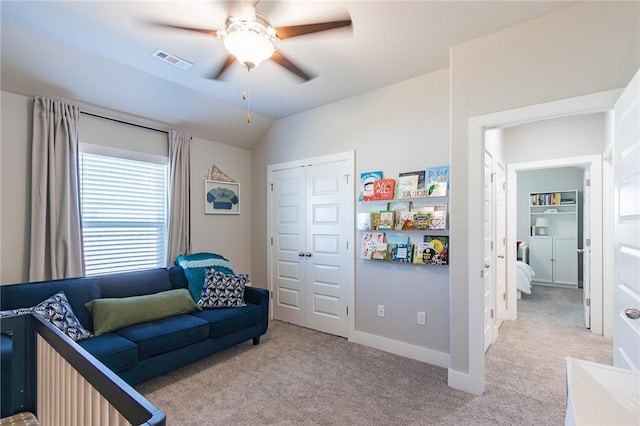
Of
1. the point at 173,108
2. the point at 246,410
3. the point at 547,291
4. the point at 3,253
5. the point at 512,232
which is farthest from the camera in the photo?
the point at 547,291

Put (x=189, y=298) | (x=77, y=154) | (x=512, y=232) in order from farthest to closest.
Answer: (x=512, y=232) → (x=189, y=298) → (x=77, y=154)

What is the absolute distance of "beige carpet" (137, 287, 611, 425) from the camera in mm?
2070

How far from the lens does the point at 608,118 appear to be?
3.21 metres

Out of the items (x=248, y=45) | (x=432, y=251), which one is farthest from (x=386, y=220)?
(x=248, y=45)

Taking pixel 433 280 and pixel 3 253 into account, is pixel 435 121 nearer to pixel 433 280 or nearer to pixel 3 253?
pixel 433 280

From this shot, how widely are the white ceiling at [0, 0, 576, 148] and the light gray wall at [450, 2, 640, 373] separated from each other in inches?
5.4

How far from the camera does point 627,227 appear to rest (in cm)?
156

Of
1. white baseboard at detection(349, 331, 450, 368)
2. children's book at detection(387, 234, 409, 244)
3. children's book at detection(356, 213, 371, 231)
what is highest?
children's book at detection(356, 213, 371, 231)

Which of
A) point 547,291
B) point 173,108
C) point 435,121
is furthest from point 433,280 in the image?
point 547,291

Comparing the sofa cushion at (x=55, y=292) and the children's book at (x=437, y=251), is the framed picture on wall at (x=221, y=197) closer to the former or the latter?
the sofa cushion at (x=55, y=292)

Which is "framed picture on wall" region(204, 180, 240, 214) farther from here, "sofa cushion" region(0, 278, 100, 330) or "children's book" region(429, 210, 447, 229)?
"children's book" region(429, 210, 447, 229)

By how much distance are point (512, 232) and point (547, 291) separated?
259 centimetres

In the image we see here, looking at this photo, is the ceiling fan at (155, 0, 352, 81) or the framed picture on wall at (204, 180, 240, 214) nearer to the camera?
the ceiling fan at (155, 0, 352, 81)

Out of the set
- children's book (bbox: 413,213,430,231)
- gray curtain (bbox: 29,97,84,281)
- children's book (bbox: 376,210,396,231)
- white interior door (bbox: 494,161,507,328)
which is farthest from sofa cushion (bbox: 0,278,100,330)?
white interior door (bbox: 494,161,507,328)
